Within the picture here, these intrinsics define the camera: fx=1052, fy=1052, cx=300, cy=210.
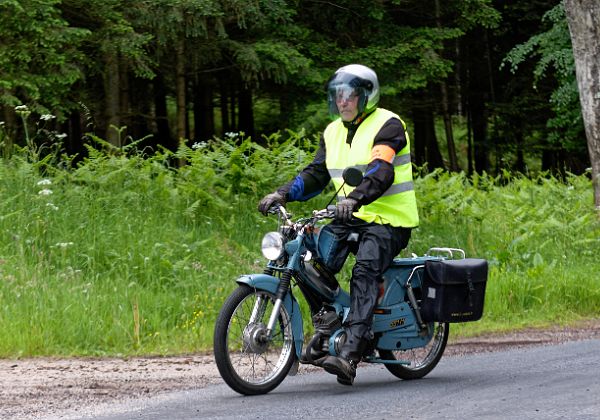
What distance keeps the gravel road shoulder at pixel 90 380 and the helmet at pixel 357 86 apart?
218 centimetres

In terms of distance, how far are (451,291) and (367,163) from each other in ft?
3.78

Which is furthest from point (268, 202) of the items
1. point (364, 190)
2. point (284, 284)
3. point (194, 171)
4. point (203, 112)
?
point (203, 112)

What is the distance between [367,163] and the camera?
24.1 feet

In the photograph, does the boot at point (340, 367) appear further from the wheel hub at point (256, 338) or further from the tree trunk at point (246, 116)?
the tree trunk at point (246, 116)

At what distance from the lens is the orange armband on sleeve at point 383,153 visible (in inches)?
284

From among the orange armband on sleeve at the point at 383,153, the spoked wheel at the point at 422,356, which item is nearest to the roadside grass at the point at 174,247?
the spoked wheel at the point at 422,356

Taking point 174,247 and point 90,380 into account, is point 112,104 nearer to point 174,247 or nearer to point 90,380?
point 174,247

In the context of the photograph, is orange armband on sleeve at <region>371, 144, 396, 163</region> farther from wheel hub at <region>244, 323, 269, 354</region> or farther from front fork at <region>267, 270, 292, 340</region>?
wheel hub at <region>244, 323, 269, 354</region>

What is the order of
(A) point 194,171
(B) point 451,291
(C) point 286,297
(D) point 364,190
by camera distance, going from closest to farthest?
(D) point 364,190 < (C) point 286,297 < (B) point 451,291 < (A) point 194,171

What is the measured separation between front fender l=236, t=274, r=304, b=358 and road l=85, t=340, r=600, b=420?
1.21 ft

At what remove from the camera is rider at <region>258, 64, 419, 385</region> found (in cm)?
711

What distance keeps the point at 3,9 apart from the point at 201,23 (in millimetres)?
3877

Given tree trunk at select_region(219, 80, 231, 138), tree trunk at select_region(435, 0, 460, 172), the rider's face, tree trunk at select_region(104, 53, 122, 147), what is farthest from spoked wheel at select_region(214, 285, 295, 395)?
tree trunk at select_region(435, 0, 460, 172)

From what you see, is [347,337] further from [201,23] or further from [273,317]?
[201,23]
